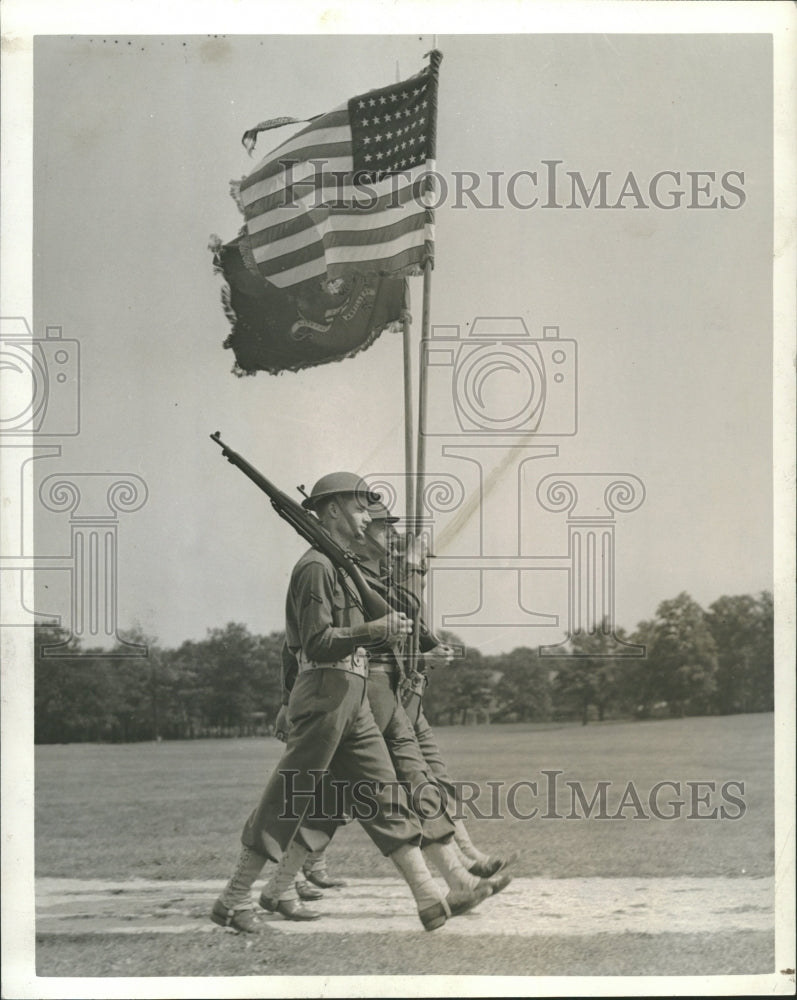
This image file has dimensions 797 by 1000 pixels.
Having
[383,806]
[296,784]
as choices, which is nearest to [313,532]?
[296,784]

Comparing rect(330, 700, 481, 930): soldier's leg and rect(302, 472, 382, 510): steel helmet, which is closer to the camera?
rect(330, 700, 481, 930): soldier's leg

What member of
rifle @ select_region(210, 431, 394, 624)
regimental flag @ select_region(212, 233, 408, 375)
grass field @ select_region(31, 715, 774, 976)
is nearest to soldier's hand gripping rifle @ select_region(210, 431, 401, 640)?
rifle @ select_region(210, 431, 394, 624)

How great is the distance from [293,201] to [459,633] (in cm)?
210

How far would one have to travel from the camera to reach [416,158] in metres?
5.30

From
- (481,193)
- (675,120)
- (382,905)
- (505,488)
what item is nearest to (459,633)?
(505,488)

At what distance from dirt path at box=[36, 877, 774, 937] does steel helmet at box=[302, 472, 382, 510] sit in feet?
5.57

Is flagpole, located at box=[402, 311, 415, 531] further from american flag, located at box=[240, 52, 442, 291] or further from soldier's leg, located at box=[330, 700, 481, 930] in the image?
soldier's leg, located at box=[330, 700, 481, 930]

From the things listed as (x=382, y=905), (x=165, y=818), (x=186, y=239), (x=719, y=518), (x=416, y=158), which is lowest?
(x=382, y=905)

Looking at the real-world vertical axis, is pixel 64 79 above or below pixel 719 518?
above

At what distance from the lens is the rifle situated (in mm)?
5172

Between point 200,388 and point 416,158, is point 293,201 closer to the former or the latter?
point 416,158

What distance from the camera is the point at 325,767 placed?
518cm

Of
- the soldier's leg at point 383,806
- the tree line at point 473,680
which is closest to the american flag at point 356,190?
the tree line at point 473,680

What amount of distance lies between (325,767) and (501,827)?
2.78 ft
